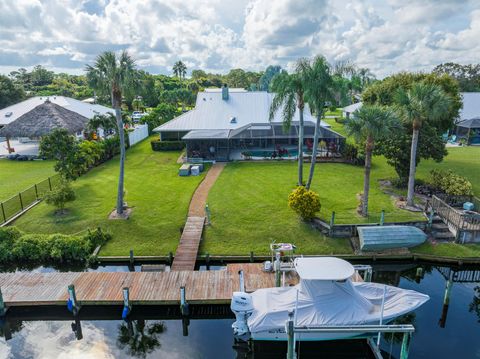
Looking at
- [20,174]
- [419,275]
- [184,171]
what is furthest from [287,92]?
[20,174]

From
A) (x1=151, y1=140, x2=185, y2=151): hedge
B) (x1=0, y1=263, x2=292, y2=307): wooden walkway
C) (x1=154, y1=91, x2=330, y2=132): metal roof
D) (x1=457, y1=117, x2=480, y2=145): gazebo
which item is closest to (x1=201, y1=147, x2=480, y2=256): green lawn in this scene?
(x1=0, y1=263, x2=292, y2=307): wooden walkway

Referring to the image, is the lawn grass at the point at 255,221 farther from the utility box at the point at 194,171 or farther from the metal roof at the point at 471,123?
the metal roof at the point at 471,123

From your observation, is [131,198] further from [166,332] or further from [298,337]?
[298,337]

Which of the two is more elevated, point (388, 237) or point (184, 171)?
point (184, 171)

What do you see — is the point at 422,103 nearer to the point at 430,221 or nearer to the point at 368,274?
the point at 430,221

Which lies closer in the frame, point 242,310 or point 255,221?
point 242,310
